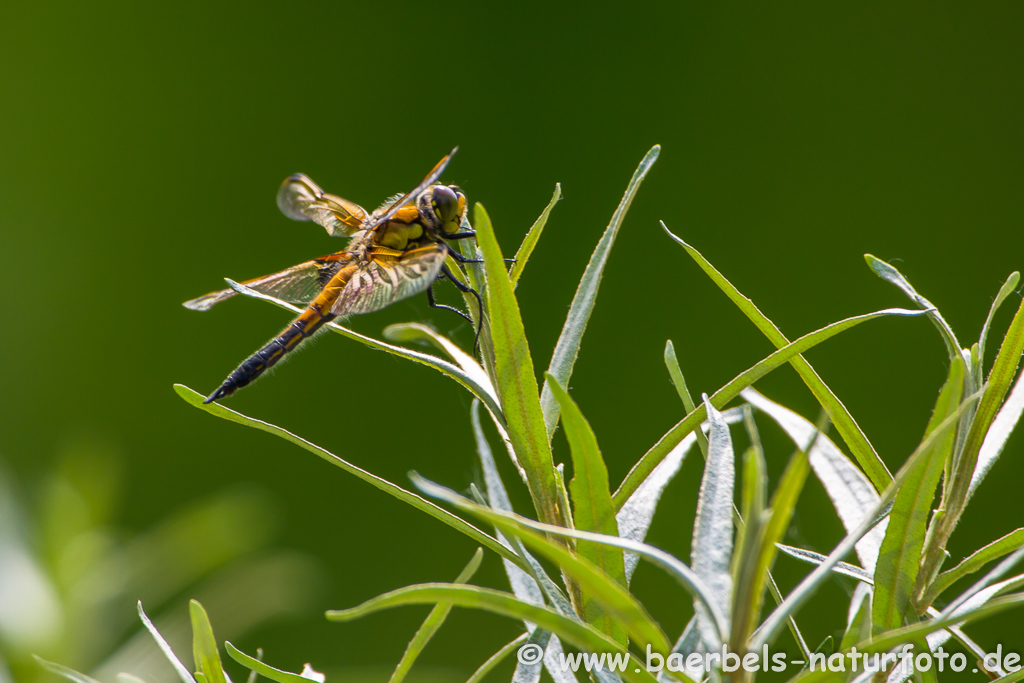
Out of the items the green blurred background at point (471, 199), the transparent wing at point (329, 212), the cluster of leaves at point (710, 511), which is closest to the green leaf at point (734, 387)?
the cluster of leaves at point (710, 511)

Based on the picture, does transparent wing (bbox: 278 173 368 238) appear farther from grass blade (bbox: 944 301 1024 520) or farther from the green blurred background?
grass blade (bbox: 944 301 1024 520)

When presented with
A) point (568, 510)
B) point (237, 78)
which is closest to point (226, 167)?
point (237, 78)

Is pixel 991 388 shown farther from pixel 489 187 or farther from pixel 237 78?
pixel 237 78

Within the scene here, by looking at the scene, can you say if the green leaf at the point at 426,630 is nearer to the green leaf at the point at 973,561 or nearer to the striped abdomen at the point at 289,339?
the green leaf at the point at 973,561

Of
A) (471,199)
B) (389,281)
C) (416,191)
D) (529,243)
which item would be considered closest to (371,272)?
(389,281)

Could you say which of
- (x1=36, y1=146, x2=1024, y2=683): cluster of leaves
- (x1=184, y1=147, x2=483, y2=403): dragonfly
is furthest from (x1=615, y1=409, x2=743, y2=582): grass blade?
(x1=184, y1=147, x2=483, y2=403): dragonfly
